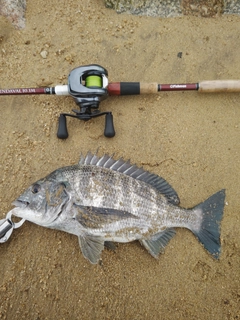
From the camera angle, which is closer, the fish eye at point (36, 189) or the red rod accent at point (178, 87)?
the fish eye at point (36, 189)

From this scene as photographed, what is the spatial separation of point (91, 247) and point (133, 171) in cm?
81

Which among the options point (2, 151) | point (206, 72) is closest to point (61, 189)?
point (2, 151)

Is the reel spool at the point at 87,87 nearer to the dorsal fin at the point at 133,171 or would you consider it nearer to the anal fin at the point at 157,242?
the dorsal fin at the point at 133,171

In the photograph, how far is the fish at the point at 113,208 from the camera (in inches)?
110

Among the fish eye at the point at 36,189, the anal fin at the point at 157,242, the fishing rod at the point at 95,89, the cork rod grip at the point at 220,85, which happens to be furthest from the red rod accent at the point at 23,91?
the anal fin at the point at 157,242

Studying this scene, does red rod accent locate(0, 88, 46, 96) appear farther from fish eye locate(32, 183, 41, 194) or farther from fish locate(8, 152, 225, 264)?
fish eye locate(32, 183, 41, 194)

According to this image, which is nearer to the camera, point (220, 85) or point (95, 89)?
point (95, 89)

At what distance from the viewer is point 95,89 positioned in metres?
2.96

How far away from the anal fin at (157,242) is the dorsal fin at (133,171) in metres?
0.32

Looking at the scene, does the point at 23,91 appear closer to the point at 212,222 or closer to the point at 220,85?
the point at 220,85

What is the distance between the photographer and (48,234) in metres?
3.06

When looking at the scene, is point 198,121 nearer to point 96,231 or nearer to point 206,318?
point 96,231

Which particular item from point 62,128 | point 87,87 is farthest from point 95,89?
point 62,128

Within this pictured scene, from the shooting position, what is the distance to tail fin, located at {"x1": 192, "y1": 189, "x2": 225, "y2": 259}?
2980 mm
